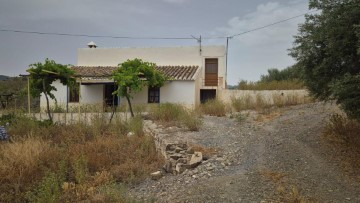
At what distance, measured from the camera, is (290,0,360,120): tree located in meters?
6.41

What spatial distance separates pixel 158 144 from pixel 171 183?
2761 millimetres

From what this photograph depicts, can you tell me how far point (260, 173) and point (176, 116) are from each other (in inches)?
253

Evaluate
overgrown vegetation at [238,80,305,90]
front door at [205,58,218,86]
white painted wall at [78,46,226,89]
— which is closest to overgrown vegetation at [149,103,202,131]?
overgrown vegetation at [238,80,305,90]

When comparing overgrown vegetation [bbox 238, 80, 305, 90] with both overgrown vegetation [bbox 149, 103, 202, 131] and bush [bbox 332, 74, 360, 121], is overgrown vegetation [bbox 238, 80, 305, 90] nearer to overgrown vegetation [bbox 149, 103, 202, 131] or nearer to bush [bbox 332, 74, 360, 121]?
overgrown vegetation [bbox 149, 103, 202, 131]

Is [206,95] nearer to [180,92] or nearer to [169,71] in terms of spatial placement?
[169,71]

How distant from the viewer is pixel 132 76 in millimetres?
13227

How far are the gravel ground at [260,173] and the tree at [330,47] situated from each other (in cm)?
145

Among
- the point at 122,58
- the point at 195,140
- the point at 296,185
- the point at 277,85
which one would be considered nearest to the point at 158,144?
the point at 195,140

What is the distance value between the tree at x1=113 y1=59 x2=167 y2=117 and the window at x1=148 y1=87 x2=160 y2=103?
451 centimetres

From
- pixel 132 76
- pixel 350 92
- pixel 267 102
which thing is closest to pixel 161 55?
pixel 267 102

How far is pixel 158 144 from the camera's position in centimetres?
928

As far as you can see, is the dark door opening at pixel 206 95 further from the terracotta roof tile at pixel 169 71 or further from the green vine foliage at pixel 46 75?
the green vine foliage at pixel 46 75

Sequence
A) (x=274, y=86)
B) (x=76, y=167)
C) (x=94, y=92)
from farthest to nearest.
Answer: (x=94, y=92) → (x=274, y=86) → (x=76, y=167)

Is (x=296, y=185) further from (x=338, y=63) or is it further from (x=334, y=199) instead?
(x=338, y=63)
